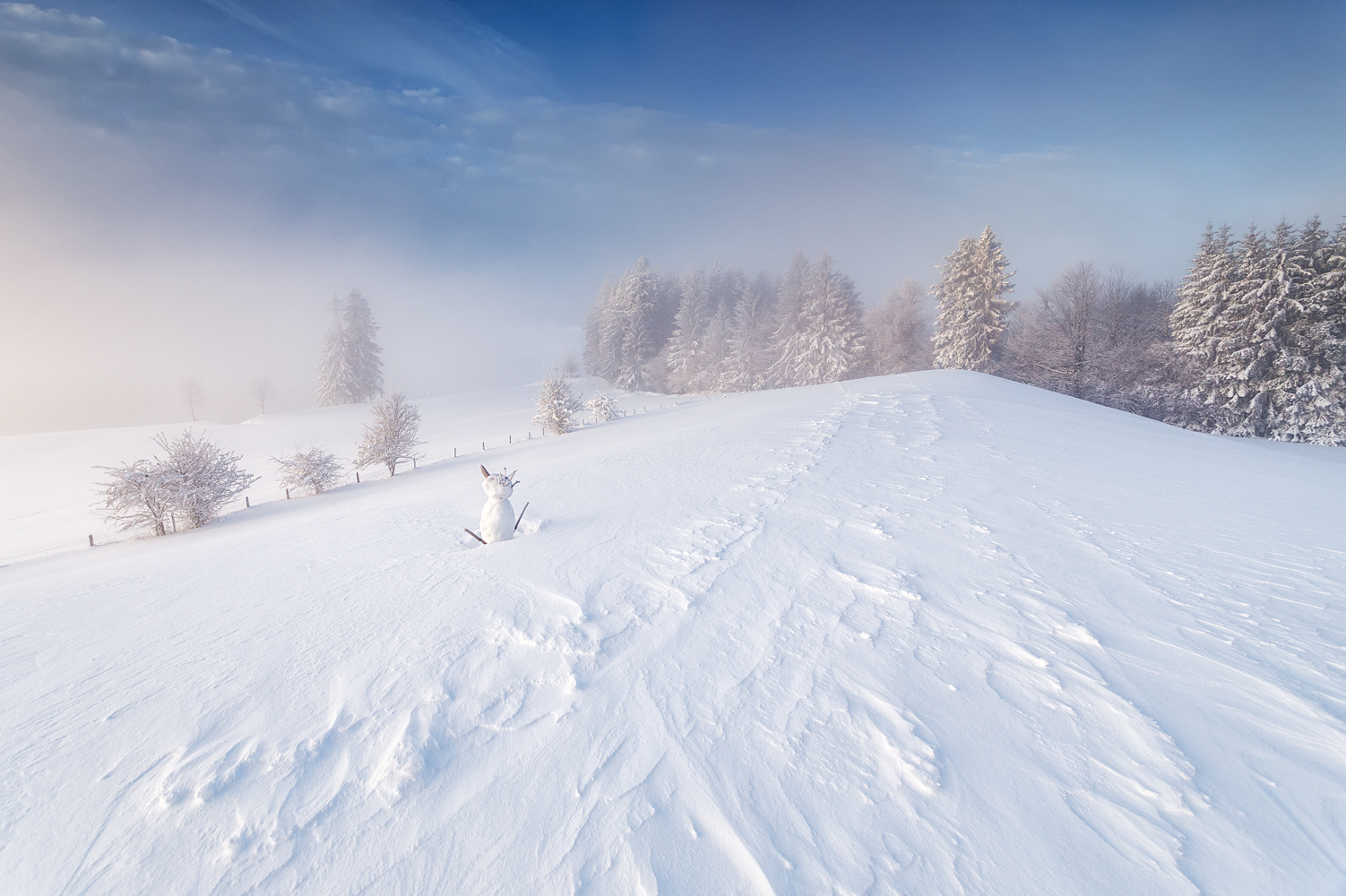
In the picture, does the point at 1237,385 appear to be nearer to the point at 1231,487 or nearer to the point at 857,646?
the point at 1231,487

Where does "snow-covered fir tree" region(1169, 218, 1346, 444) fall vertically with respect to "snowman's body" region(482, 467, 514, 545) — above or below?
above

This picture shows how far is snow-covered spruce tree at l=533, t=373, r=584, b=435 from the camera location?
77.1 ft

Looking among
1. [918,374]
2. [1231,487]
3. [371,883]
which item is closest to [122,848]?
[371,883]

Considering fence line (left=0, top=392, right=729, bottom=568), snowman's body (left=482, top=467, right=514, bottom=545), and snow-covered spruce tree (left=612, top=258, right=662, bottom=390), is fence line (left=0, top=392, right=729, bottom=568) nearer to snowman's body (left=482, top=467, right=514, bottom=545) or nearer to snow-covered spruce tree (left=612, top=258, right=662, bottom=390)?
snowman's body (left=482, top=467, right=514, bottom=545)

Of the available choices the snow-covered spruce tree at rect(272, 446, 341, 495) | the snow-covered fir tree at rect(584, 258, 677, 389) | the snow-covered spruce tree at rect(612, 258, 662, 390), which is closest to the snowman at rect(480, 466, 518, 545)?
the snow-covered spruce tree at rect(272, 446, 341, 495)

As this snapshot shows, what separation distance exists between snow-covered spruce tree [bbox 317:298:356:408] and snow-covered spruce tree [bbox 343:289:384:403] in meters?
0.30

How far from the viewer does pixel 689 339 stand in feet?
144

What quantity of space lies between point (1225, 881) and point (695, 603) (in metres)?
2.64

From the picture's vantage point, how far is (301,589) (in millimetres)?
4199

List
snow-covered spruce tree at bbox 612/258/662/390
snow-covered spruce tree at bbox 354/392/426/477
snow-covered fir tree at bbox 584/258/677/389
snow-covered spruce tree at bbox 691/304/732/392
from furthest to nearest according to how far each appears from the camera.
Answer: snow-covered fir tree at bbox 584/258/677/389, snow-covered spruce tree at bbox 612/258/662/390, snow-covered spruce tree at bbox 691/304/732/392, snow-covered spruce tree at bbox 354/392/426/477

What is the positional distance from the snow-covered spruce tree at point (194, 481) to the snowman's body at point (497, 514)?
10.2 meters

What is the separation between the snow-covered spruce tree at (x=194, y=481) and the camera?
10938 mm

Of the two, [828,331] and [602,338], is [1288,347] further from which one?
[602,338]

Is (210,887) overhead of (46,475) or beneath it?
overhead
